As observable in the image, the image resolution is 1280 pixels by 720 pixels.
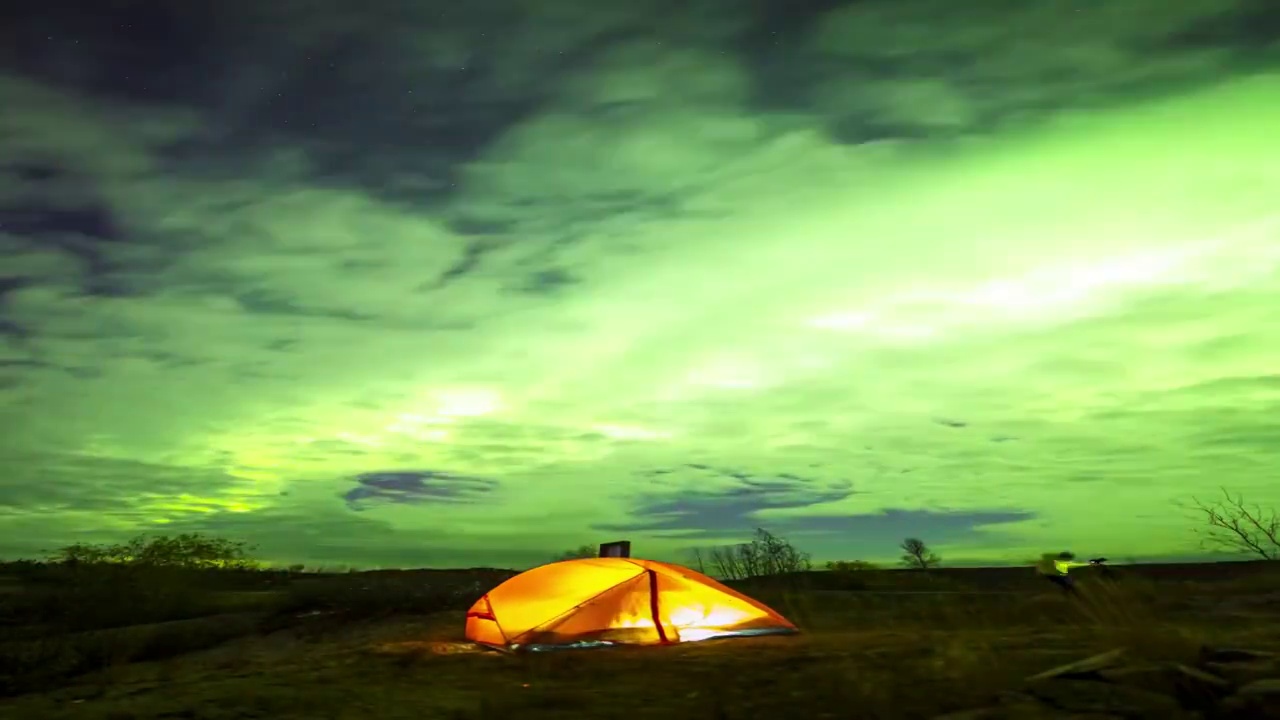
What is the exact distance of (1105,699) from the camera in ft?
20.4

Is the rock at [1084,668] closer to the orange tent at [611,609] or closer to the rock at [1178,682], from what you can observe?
the rock at [1178,682]

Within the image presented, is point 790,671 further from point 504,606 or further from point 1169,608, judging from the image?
point 1169,608

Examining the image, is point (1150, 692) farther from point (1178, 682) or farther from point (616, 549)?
point (616, 549)

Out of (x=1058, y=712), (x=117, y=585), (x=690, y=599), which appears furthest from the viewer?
(x=117, y=585)

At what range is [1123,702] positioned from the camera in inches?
242

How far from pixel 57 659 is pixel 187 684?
6.28 m

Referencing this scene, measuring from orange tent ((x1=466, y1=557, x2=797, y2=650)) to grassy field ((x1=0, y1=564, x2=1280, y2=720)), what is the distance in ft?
1.59

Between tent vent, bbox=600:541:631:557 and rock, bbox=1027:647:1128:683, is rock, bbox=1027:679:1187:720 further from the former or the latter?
tent vent, bbox=600:541:631:557

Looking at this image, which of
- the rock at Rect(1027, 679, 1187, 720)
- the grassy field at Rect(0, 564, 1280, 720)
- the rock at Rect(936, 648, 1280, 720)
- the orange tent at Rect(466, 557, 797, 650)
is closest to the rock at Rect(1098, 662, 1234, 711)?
the rock at Rect(936, 648, 1280, 720)

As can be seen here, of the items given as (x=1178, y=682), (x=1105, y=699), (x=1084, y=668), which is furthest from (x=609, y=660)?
(x=1178, y=682)

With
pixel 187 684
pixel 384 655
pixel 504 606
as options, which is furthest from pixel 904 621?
pixel 187 684

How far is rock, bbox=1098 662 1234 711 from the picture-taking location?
6.19 m

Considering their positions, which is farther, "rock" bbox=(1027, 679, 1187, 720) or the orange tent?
the orange tent

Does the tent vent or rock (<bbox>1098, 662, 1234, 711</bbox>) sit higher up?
the tent vent
